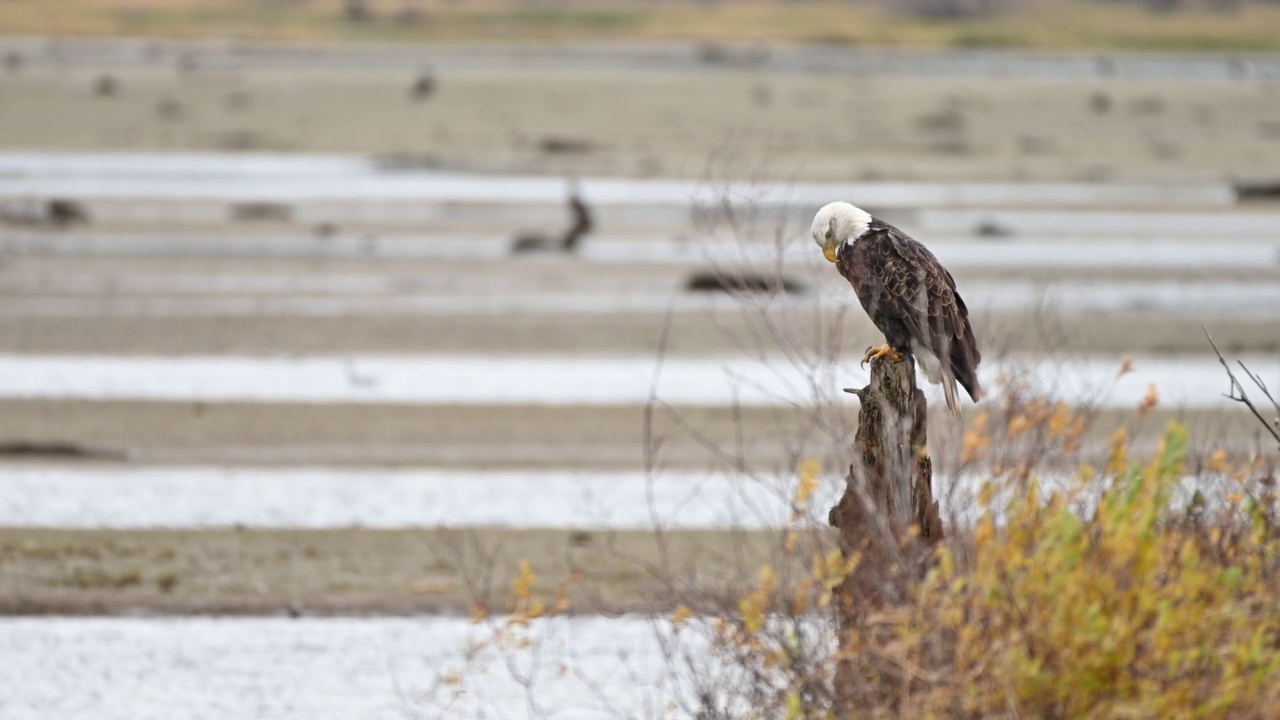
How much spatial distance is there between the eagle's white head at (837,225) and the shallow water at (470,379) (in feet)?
17.4

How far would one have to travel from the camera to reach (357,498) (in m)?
9.05

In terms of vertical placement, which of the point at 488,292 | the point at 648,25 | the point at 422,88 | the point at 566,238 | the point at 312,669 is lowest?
the point at 312,669

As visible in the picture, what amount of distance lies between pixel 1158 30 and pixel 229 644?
106ft

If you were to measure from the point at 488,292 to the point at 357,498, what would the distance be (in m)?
6.03

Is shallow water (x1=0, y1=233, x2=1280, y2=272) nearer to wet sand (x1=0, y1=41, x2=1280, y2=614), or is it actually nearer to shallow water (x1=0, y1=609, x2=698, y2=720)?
wet sand (x1=0, y1=41, x2=1280, y2=614)

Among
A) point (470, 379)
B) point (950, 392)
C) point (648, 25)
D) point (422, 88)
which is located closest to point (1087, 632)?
point (950, 392)

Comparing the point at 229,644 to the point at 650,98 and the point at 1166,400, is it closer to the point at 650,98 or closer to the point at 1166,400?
the point at 1166,400

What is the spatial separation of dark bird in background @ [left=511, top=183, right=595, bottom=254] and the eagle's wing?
11789 mm

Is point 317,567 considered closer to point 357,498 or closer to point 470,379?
point 357,498

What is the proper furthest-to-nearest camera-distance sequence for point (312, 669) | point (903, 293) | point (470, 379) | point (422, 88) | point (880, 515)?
1. point (422, 88)
2. point (470, 379)
3. point (312, 669)
4. point (903, 293)
5. point (880, 515)

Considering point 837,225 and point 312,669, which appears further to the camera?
point 312,669

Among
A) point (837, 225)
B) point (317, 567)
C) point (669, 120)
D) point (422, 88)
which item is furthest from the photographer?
point (422, 88)

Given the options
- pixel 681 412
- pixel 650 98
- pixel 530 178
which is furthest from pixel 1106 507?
pixel 650 98

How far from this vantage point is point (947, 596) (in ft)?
13.5
